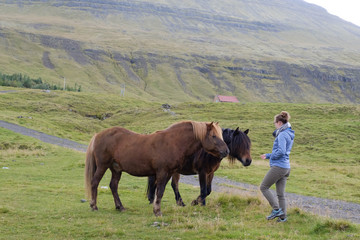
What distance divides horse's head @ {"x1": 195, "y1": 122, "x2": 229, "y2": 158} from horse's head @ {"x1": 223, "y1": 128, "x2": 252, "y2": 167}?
2113 mm

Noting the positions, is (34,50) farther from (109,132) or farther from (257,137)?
(109,132)

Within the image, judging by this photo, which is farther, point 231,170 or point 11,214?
point 231,170

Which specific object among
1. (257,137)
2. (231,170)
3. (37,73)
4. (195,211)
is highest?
(195,211)

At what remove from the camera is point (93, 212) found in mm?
10344

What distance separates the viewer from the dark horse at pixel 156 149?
968 cm

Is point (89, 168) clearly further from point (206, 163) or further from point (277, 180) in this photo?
point (277, 180)

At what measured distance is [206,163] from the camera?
36.5 ft

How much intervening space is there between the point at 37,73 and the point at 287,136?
509 feet

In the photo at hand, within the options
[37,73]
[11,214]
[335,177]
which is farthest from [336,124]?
[37,73]

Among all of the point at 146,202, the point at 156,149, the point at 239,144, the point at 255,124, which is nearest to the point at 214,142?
the point at 156,149

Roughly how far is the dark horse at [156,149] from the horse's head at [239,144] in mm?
2233

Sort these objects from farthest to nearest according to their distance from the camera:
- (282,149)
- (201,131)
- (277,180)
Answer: (201,131) → (277,180) → (282,149)

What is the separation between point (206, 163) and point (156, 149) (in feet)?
6.91

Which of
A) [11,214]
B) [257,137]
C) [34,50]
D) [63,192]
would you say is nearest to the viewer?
[11,214]
